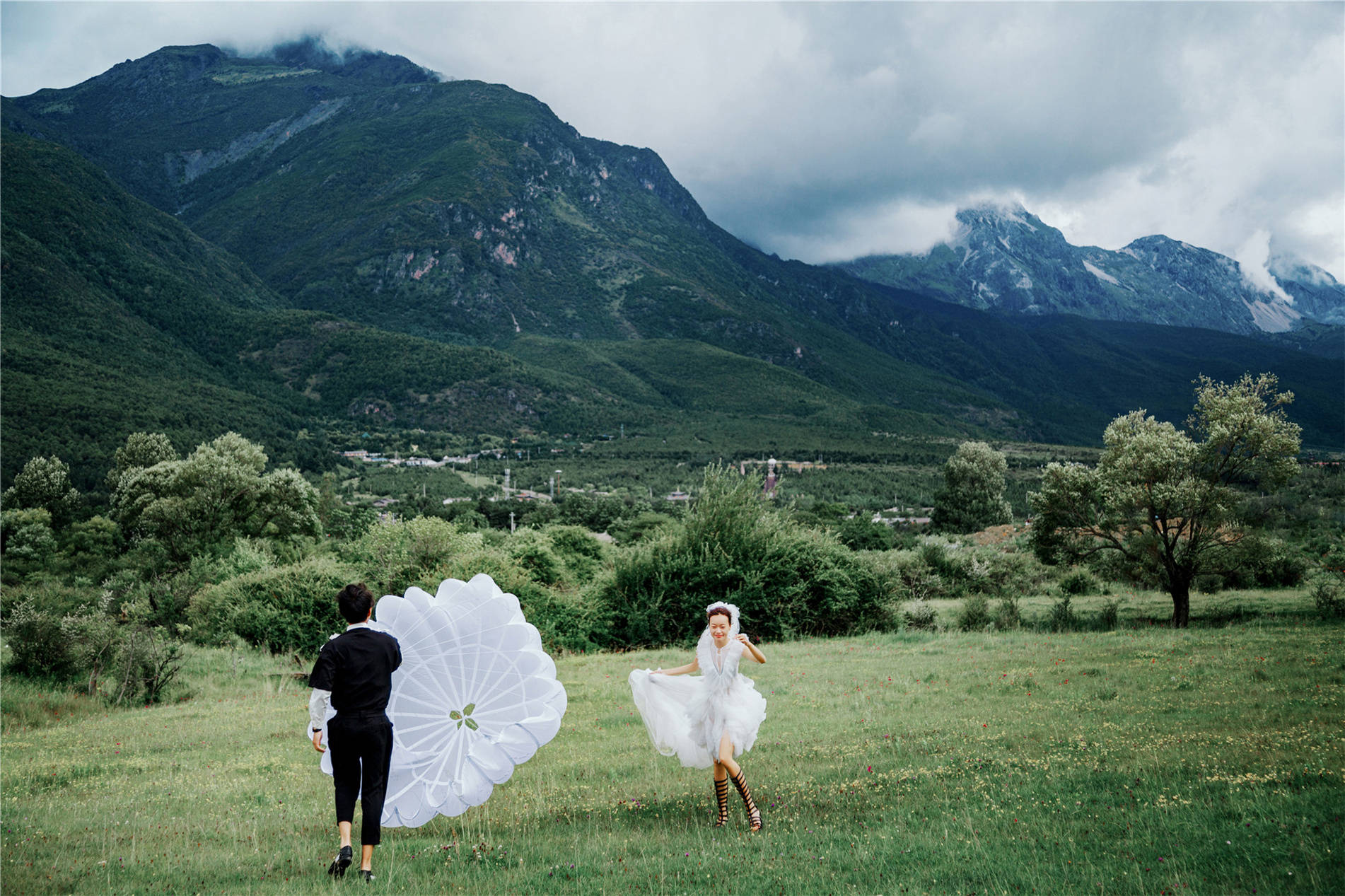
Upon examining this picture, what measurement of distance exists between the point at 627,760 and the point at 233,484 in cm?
4051

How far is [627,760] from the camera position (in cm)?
1010

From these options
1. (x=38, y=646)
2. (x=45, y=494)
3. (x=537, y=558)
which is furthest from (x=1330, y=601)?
(x=45, y=494)

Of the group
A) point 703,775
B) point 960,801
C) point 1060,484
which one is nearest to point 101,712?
point 703,775

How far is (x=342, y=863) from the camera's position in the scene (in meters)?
6.15

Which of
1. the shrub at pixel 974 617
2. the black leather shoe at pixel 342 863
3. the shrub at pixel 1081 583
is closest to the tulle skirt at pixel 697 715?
the black leather shoe at pixel 342 863

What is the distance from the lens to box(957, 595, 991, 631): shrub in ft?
80.8

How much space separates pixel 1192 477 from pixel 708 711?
1990 centimetres

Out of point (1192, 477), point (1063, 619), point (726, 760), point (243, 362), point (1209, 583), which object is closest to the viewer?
point (726, 760)

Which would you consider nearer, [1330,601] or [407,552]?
[1330,601]

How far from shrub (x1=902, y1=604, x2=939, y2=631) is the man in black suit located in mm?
22279

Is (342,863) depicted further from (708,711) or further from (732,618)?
(732,618)

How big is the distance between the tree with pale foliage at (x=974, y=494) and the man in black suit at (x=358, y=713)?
6694cm

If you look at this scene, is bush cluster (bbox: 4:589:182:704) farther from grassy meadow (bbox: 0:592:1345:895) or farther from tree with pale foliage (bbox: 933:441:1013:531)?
tree with pale foliage (bbox: 933:441:1013:531)

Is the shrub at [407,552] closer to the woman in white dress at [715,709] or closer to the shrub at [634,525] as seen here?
the woman in white dress at [715,709]
